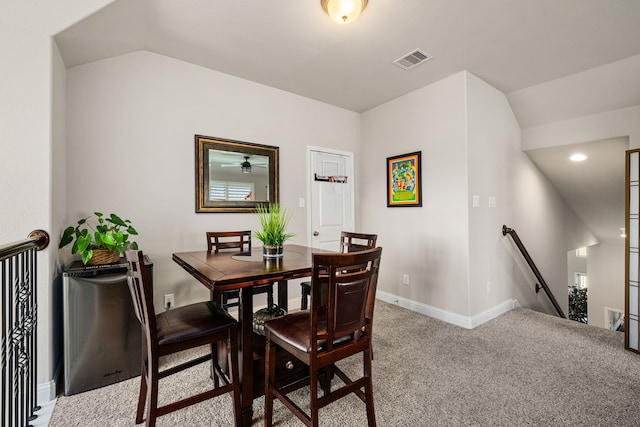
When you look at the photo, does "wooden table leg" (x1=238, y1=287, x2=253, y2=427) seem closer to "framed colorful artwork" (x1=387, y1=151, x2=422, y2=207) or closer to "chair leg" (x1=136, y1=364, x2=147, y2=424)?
"chair leg" (x1=136, y1=364, x2=147, y2=424)

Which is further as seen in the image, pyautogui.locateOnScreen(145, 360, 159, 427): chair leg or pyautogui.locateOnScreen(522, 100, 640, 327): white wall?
pyautogui.locateOnScreen(522, 100, 640, 327): white wall

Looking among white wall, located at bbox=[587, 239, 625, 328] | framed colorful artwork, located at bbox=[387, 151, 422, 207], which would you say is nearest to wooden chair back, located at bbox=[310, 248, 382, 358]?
framed colorful artwork, located at bbox=[387, 151, 422, 207]

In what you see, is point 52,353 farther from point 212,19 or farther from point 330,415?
point 212,19

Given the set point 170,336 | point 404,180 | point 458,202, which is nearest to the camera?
point 170,336

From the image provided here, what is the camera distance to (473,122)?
3.05 metres

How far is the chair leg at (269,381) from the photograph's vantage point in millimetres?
1559

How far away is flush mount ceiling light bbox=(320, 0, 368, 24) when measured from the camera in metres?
1.91

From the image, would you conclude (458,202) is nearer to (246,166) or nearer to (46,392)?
(246,166)

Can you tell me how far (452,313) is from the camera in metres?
3.11

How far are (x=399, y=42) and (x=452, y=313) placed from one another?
272cm

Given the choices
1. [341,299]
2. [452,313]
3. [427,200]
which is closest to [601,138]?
[427,200]

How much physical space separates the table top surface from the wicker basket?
0.43m

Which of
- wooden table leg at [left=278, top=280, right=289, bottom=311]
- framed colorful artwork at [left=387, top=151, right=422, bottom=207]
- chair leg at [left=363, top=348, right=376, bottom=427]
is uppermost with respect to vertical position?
framed colorful artwork at [left=387, top=151, right=422, bottom=207]

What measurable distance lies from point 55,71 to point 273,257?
1.89 meters
